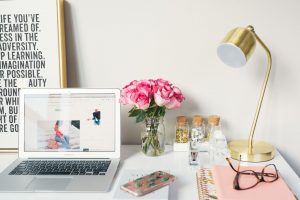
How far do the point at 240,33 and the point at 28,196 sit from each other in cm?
74

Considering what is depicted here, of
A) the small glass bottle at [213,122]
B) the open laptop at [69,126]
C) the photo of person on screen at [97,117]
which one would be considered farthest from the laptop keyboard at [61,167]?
the small glass bottle at [213,122]

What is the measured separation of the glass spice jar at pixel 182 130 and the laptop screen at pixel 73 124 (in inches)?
9.5

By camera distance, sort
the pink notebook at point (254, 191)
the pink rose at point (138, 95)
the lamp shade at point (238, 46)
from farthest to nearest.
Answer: the pink rose at point (138, 95) < the lamp shade at point (238, 46) < the pink notebook at point (254, 191)

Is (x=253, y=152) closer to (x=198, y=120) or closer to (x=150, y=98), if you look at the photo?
(x=198, y=120)

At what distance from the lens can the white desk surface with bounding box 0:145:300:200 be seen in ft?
2.88

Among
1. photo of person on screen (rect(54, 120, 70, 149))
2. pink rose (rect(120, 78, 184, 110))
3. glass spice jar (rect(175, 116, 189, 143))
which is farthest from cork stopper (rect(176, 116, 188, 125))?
photo of person on screen (rect(54, 120, 70, 149))

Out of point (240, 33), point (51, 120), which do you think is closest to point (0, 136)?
point (51, 120)

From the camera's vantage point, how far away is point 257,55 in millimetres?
1198

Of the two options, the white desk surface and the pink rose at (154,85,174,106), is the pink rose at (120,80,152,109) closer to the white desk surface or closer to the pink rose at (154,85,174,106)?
the pink rose at (154,85,174,106)

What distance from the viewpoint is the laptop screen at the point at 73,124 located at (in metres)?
1.12

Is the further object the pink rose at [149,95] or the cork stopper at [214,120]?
the cork stopper at [214,120]

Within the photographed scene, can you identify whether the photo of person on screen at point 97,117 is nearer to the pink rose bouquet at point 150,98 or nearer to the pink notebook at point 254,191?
the pink rose bouquet at point 150,98

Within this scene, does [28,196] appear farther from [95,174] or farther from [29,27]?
[29,27]

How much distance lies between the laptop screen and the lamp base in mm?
408
